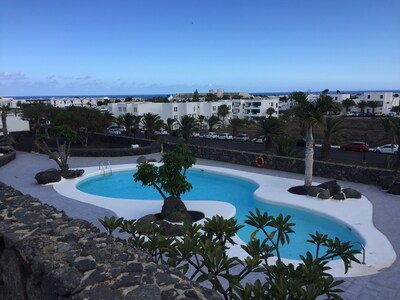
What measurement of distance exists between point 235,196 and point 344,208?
5980 mm

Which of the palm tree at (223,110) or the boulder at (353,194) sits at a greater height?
the palm tree at (223,110)

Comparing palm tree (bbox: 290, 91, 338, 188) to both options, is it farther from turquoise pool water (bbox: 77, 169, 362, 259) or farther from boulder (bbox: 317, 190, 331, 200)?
turquoise pool water (bbox: 77, 169, 362, 259)

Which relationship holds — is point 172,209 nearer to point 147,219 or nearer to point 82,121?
point 147,219

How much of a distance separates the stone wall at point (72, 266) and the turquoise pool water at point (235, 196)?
8.03 m

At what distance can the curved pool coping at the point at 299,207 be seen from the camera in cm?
913

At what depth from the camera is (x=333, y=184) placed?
15406 mm

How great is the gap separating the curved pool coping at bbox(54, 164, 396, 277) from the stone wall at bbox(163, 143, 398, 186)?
6.24ft

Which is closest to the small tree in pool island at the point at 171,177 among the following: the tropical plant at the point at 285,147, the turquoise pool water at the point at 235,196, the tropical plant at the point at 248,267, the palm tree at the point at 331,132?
the turquoise pool water at the point at 235,196

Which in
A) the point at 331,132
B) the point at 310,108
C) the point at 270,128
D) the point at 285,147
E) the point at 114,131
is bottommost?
the point at 114,131

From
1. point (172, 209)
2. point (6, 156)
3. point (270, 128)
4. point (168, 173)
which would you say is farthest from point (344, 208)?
point (6, 156)

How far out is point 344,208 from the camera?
1365cm

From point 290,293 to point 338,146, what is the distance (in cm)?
4351

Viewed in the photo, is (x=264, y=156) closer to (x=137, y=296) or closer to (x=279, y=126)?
(x=279, y=126)

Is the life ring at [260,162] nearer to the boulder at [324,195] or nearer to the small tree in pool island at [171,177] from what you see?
the boulder at [324,195]
